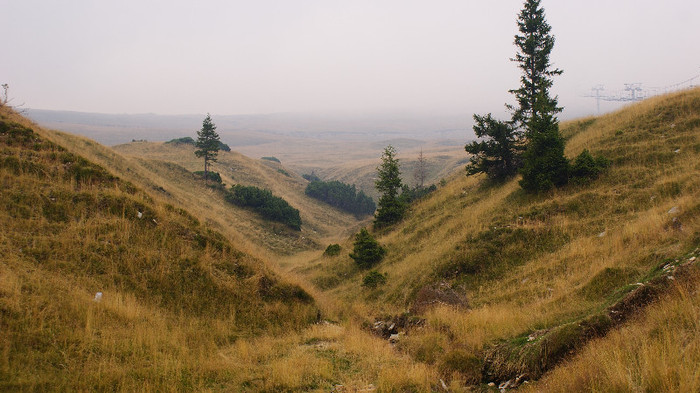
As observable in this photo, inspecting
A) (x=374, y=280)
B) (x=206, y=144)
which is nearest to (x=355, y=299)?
(x=374, y=280)

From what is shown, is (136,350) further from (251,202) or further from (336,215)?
(336,215)

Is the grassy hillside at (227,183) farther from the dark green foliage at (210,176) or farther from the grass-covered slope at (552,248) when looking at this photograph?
the grass-covered slope at (552,248)

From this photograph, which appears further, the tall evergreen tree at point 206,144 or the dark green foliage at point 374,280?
the tall evergreen tree at point 206,144

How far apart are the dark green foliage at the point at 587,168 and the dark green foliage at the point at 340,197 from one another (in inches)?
2244

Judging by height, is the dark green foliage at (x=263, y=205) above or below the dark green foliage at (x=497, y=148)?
below

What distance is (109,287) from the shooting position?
7.82 m

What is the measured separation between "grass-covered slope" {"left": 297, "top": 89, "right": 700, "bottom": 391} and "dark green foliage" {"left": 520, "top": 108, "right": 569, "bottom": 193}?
801mm

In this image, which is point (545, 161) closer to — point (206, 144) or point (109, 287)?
point (109, 287)

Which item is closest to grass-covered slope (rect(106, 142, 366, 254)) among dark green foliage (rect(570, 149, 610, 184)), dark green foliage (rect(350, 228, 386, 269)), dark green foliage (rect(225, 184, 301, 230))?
dark green foliage (rect(225, 184, 301, 230))

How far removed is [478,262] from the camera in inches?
546

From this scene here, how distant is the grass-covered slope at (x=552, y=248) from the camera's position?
6.99m

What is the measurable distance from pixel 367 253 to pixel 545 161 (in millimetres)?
11346

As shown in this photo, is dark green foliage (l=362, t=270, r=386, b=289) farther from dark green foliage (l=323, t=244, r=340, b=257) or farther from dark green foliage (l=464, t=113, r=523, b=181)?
dark green foliage (l=464, t=113, r=523, b=181)

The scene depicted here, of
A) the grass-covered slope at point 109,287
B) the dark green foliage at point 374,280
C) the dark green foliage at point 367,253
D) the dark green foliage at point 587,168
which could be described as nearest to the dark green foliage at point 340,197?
the dark green foliage at point 367,253
